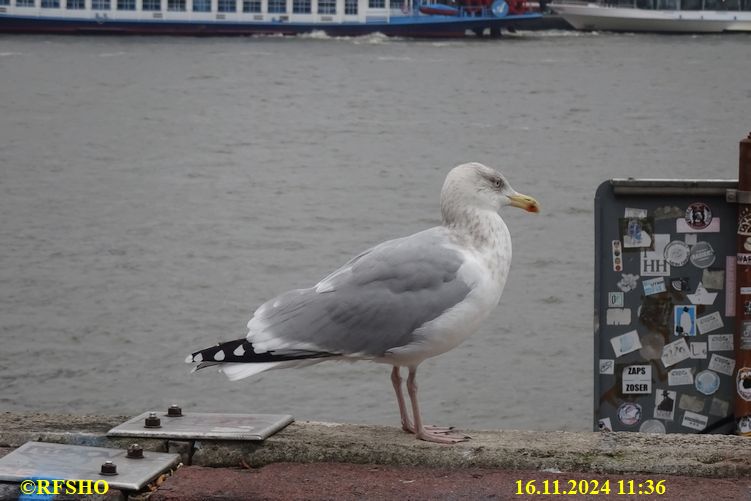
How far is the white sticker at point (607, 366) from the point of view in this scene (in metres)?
4.39

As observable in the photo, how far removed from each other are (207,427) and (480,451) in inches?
27.3

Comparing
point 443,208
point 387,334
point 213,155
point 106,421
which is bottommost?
point 213,155

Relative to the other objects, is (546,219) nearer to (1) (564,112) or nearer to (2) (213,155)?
(2) (213,155)

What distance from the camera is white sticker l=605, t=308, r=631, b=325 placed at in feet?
14.4

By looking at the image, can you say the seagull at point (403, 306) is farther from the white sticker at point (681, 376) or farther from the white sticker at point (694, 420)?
the white sticker at point (694, 420)

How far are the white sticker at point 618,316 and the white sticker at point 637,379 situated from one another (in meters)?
0.15

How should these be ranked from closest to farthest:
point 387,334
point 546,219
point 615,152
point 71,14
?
point 387,334 < point 546,219 < point 615,152 < point 71,14

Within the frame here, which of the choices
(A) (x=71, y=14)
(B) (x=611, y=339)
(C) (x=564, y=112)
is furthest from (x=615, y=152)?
(A) (x=71, y=14)

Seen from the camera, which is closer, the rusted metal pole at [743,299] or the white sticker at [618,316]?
the rusted metal pole at [743,299]

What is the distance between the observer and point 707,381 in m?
4.48

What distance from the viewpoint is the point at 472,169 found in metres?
3.75

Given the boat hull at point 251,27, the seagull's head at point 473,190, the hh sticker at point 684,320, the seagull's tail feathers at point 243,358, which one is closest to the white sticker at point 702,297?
the hh sticker at point 684,320

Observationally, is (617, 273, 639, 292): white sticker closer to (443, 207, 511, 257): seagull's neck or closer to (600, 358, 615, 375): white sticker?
(600, 358, 615, 375): white sticker

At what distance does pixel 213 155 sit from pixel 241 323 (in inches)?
462
